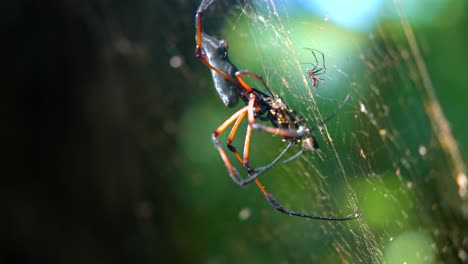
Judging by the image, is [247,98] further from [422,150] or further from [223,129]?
[422,150]

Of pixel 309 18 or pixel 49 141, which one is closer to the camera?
pixel 309 18

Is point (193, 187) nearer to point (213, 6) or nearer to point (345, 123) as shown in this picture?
point (213, 6)

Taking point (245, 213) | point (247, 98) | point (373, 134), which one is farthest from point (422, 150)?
point (245, 213)

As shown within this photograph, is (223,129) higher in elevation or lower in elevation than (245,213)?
higher

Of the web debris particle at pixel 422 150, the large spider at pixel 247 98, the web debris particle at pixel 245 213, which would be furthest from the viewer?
the web debris particle at pixel 245 213

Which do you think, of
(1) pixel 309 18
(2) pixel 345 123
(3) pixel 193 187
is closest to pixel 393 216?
(2) pixel 345 123

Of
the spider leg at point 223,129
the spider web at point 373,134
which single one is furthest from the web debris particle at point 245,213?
the spider leg at point 223,129

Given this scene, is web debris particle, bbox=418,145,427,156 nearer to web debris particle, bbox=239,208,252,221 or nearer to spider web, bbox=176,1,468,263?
spider web, bbox=176,1,468,263

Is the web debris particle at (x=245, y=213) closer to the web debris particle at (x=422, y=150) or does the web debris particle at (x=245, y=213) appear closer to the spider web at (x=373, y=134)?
the spider web at (x=373, y=134)

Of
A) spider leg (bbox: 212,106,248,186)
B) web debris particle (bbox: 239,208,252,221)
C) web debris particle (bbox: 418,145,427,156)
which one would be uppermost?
spider leg (bbox: 212,106,248,186)

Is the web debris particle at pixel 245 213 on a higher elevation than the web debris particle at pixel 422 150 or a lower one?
higher

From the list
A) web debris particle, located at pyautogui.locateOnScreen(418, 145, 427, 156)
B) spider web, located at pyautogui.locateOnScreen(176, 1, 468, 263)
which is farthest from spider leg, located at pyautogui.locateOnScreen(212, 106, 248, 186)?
web debris particle, located at pyautogui.locateOnScreen(418, 145, 427, 156)
